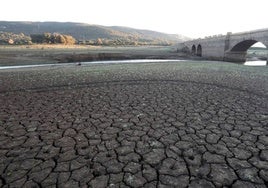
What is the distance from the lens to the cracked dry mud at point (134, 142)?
3.26 m

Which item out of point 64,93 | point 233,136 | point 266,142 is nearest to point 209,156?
point 233,136

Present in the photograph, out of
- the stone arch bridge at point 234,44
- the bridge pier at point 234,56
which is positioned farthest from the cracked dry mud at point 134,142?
the bridge pier at point 234,56

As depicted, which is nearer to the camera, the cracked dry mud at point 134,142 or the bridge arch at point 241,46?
the cracked dry mud at point 134,142

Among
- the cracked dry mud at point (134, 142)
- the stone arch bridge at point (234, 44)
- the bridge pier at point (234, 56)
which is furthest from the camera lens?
the bridge pier at point (234, 56)

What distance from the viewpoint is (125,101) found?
7633 mm

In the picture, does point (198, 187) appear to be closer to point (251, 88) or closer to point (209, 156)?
point (209, 156)

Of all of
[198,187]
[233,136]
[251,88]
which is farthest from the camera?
[251,88]

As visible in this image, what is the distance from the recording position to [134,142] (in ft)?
14.6

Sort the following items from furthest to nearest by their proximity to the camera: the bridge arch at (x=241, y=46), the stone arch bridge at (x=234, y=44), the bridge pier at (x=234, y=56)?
the bridge pier at (x=234, y=56) → the bridge arch at (x=241, y=46) → the stone arch bridge at (x=234, y=44)

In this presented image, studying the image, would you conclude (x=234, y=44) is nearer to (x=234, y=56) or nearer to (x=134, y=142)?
(x=234, y=56)

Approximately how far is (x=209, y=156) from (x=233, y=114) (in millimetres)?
2966

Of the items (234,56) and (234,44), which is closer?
(234,44)

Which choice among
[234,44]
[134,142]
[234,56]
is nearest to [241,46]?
[234,44]

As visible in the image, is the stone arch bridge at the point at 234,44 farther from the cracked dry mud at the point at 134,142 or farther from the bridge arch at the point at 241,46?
the cracked dry mud at the point at 134,142
